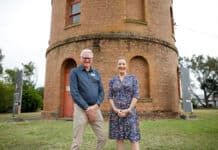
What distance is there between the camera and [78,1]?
1494cm

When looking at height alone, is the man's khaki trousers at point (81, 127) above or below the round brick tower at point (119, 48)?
below

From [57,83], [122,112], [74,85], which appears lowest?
[122,112]

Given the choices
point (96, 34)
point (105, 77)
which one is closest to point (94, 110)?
point (105, 77)

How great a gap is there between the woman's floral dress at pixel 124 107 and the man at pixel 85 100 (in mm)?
261

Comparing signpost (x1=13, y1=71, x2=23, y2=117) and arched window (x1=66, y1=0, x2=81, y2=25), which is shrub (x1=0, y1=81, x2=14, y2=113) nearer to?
signpost (x1=13, y1=71, x2=23, y2=117)

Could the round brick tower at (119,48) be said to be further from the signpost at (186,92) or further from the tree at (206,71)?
the tree at (206,71)

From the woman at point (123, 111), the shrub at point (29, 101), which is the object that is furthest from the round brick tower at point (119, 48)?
the shrub at point (29, 101)

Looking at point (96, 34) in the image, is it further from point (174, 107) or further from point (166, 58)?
point (174, 107)

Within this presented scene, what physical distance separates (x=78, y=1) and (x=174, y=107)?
908cm

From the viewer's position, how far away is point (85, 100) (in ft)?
13.1

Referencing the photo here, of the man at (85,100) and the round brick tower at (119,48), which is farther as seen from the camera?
the round brick tower at (119,48)

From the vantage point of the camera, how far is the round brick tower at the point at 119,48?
13.2 metres

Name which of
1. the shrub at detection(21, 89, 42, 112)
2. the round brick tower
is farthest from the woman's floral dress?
the shrub at detection(21, 89, 42, 112)

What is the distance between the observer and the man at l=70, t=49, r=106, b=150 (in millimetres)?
3848
